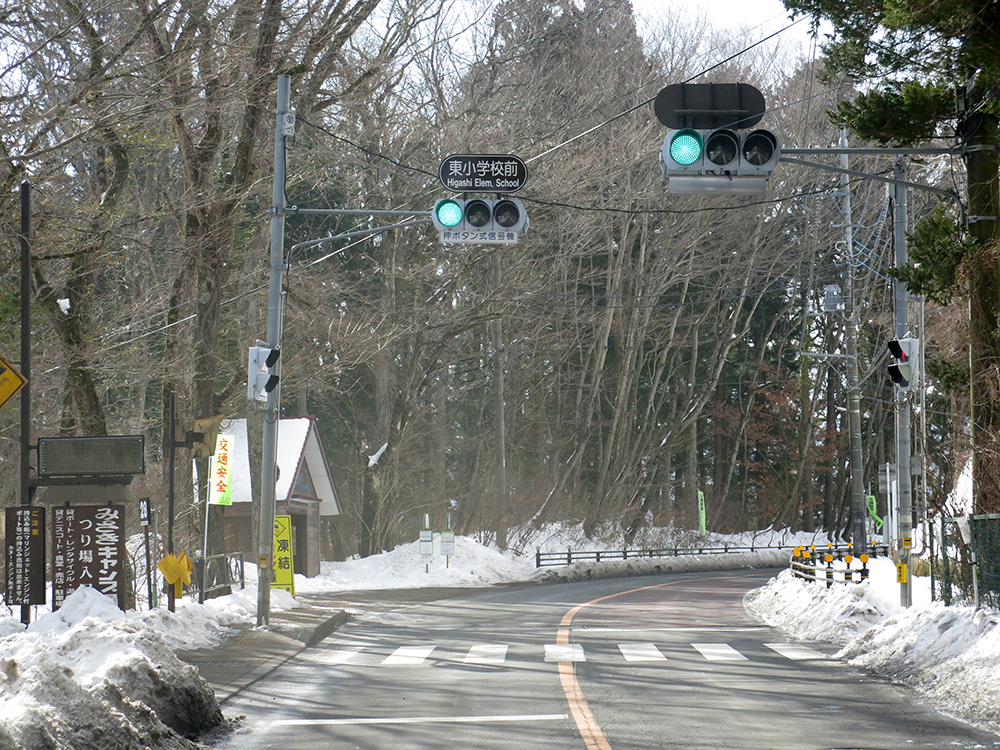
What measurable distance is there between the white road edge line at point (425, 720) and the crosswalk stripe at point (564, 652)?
15.4ft

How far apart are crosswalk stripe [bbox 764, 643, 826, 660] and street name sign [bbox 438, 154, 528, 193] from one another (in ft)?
24.1

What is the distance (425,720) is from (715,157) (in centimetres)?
623

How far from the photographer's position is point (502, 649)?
53.4 ft

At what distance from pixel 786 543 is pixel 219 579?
1559 inches

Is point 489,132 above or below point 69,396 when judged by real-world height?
above

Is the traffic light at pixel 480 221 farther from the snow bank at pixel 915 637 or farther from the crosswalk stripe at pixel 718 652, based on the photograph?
the snow bank at pixel 915 637

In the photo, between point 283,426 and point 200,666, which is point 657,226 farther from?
point 200,666

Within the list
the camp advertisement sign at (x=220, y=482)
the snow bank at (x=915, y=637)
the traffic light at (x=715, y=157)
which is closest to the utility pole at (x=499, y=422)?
the camp advertisement sign at (x=220, y=482)

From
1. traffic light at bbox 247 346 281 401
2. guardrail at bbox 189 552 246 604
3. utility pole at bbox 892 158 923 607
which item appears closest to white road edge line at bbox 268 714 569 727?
traffic light at bbox 247 346 281 401

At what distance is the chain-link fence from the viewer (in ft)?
42.8

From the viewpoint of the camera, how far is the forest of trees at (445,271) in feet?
61.8

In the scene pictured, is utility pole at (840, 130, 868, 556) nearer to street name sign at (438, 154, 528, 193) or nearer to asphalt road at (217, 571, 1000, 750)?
asphalt road at (217, 571, 1000, 750)

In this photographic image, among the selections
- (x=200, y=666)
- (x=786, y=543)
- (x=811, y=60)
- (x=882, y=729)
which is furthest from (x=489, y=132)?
(x=786, y=543)

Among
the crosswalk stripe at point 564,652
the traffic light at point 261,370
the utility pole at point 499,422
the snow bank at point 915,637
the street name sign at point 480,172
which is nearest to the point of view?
the snow bank at point 915,637
